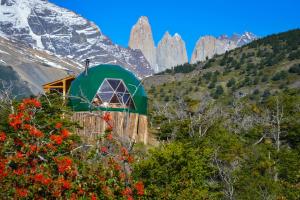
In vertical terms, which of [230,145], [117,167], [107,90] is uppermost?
[107,90]

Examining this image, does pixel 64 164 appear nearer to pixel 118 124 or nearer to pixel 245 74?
pixel 118 124

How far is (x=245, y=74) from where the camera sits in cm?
9138

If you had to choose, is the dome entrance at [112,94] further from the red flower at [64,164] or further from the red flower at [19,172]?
the red flower at [64,164]

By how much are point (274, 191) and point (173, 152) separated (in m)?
6.54

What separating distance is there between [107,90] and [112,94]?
511mm

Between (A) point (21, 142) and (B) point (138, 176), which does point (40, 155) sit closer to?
(A) point (21, 142)

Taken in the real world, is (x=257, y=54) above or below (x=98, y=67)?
above

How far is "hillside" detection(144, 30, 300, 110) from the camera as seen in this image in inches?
3115

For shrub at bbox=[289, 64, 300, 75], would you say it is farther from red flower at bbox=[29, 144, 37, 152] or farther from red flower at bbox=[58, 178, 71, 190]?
red flower at bbox=[58, 178, 71, 190]

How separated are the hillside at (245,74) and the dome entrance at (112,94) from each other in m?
34.3

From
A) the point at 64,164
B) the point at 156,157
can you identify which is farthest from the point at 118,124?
the point at 64,164

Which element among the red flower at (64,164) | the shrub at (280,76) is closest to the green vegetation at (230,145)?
the shrub at (280,76)

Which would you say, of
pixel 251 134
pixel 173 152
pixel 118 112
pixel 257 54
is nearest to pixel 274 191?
pixel 173 152

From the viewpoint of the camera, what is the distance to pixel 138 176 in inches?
646
